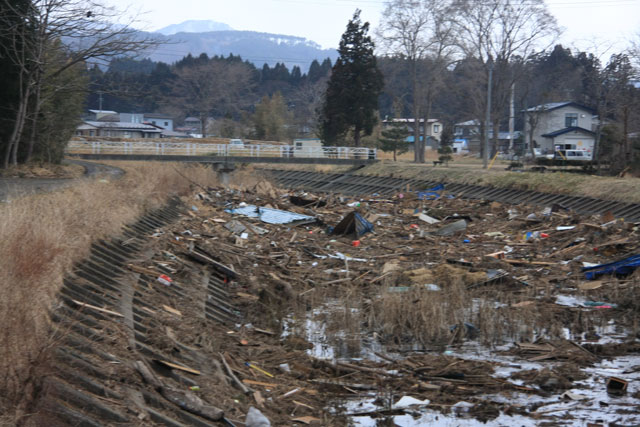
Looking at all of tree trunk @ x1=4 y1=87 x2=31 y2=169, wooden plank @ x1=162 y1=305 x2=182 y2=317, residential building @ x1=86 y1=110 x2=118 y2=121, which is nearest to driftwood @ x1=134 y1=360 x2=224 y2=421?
wooden plank @ x1=162 y1=305 x2=182 y2=317

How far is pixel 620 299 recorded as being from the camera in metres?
14.2

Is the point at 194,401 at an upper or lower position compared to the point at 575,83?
lower

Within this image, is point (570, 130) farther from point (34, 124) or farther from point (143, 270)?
point (143, 270)

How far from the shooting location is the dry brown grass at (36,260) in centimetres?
612

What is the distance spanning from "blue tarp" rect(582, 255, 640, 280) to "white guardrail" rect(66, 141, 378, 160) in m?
33.0

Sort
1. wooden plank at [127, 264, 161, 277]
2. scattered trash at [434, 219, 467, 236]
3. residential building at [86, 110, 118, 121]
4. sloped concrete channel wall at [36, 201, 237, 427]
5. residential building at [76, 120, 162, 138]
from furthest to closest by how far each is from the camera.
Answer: residential building at [86, 110, 118, 121] < residential building at [76, 120, 162, 138] < scattered trash at [434, 219, 467, 236] < wooden plank at [127, 264, 161, 277] < sloped concrete channel wall at [36, 201, 237, 427]

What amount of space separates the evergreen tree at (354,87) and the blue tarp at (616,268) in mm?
42862

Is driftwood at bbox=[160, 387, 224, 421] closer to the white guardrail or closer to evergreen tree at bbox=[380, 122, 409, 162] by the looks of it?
the white guardrail

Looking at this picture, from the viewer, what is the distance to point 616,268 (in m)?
16.2

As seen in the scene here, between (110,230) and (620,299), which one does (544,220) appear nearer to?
(620,299)

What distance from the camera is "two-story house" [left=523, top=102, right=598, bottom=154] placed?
72625 mm

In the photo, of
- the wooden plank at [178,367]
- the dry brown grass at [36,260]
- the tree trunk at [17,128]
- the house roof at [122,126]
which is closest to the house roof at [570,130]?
the house roof at [122,126]

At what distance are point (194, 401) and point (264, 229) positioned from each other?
17874 mm

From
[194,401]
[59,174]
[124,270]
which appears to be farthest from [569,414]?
[59,174]
